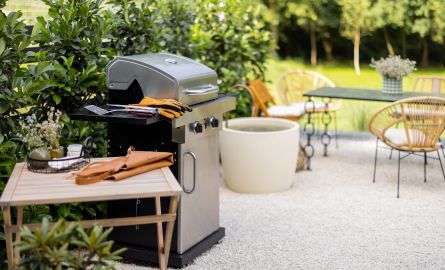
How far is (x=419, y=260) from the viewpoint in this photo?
177 inches

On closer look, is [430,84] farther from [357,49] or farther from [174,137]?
[174,137]

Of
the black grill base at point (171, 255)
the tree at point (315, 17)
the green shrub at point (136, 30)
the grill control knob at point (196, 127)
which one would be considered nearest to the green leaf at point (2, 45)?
the grill control knob at point (196, 127)

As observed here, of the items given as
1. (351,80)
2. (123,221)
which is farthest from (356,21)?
(123,221)

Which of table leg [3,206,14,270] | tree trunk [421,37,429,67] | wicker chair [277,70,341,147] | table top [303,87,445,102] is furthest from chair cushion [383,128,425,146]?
table leg [3,206,14,270]

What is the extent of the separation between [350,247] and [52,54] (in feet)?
7.43

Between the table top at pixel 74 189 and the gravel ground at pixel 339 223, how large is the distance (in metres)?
1.15

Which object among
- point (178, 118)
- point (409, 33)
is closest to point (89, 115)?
point (178, 118)

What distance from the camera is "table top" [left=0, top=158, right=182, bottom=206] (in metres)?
3.02

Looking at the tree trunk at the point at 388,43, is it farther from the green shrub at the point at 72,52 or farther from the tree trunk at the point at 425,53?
the green shrub at the point at 72,52

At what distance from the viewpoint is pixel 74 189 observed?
3.17 metres

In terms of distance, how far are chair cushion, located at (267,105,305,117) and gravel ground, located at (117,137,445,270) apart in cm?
54

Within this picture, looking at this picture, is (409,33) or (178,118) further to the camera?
(409,33)

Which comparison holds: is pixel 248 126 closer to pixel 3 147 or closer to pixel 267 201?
pixel 267 201

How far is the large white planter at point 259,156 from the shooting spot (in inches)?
227
